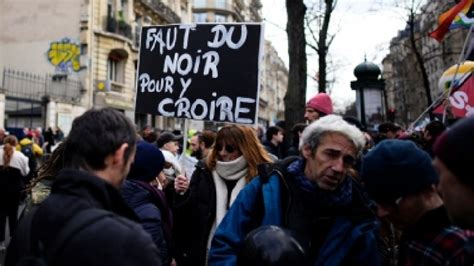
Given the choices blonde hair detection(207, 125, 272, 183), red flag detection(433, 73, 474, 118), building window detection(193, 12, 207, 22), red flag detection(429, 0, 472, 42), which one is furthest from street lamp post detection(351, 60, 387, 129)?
building window detection(193, 12, 207, 22)

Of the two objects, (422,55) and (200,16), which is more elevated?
(200,16)

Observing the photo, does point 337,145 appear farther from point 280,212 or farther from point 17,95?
point 17,95

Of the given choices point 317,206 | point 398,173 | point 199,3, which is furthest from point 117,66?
point 199,3

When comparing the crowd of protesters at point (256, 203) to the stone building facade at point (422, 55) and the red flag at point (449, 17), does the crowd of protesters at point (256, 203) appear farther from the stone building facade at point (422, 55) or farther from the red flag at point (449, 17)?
the stone building facade at point (422, 55)

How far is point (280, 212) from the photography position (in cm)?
247

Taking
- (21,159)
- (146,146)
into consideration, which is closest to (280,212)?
(146,146)

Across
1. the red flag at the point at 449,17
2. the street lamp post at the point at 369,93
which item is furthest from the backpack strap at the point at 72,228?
the street lamp post at the point at 369,93

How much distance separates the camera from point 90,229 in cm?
155

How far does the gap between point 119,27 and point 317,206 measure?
28567 millimetres

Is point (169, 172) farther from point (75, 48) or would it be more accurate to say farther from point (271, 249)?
point (75, 48)

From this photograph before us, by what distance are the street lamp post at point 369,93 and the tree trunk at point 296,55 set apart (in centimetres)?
112

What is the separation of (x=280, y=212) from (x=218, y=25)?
92.0 inches

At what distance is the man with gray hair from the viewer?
94.6 inches

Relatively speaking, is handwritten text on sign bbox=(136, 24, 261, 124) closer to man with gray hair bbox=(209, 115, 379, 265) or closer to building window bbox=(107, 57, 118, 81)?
man with gray hair bbox=(209, 115, 379, 265)
